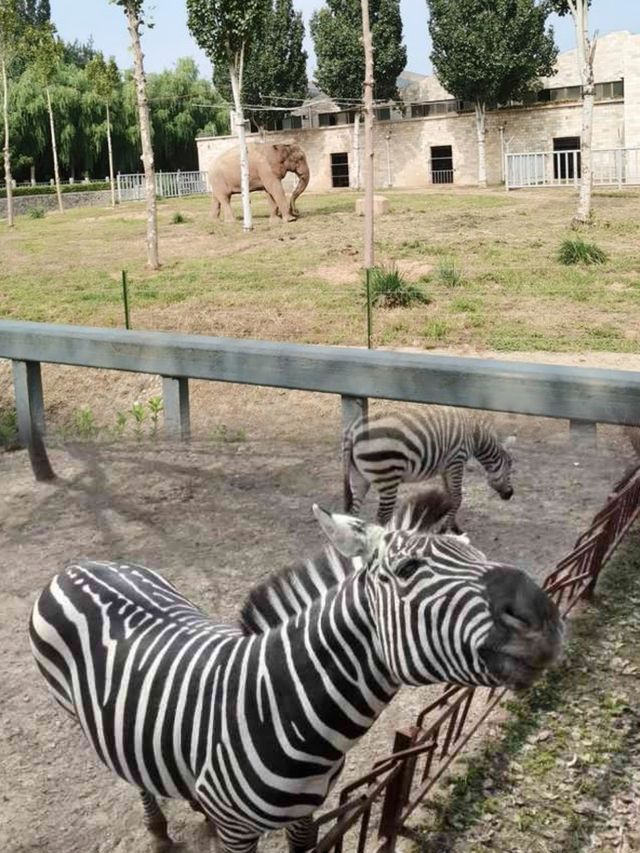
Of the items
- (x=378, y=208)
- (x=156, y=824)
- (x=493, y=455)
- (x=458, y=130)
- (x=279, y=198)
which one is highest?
(x=458, y=130)

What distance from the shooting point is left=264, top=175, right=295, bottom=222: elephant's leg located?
2570 cm

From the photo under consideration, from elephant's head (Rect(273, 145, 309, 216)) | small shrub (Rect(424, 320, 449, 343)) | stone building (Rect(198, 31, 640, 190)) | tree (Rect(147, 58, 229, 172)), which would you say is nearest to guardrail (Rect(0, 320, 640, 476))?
small shrub (Rect(424, 320, 449, 343))

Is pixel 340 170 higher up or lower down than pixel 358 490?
higher up

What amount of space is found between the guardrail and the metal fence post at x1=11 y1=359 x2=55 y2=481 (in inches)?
1.7

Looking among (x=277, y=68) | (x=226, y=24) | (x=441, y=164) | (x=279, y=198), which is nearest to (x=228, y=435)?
(x=226, y=24)

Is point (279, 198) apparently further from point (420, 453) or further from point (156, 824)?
point (156, 824)

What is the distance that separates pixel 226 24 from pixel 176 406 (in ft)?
69.8

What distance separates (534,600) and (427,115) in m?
46.8

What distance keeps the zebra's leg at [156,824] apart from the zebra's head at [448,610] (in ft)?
2.95

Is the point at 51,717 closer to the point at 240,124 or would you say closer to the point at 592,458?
the point at 592,458

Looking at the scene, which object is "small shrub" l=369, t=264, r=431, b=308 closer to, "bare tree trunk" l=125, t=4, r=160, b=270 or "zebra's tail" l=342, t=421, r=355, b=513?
"bare tree trunk" l=125, t=4, r=160, b=270

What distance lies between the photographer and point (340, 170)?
45.8 m

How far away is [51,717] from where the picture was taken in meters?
2.44

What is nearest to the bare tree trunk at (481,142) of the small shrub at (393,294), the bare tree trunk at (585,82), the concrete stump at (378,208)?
the concrete stump at (378,208)
